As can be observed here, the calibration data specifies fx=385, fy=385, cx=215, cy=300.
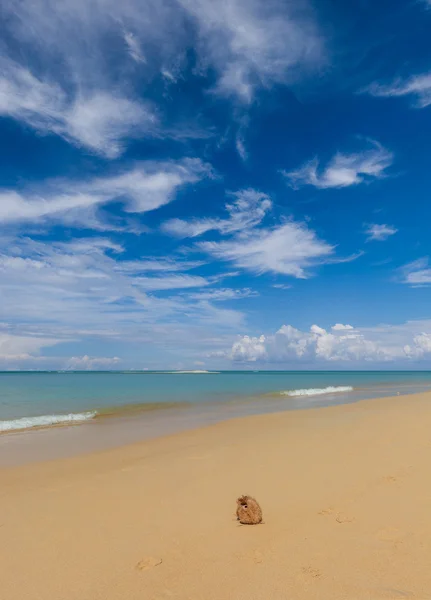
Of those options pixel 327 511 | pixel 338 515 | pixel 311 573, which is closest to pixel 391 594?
pixel 311 573

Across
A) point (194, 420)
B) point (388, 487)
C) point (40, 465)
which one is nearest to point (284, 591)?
point (388, 487)

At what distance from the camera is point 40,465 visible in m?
9.45

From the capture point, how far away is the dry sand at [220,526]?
154 inches

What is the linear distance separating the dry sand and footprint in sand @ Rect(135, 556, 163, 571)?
1 centimetres

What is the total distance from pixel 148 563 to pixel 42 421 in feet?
49.7

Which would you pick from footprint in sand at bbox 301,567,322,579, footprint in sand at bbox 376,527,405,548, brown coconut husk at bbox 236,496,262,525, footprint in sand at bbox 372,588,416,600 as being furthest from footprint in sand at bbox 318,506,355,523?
footprint in sand at bbox 372,588,416,600

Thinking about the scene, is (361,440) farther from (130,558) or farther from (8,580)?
(8,580)

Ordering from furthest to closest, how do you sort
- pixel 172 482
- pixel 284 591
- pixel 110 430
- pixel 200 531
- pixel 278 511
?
1. pixel 110 430
2. pixel 172 482
3. pixel 278 511
4. pixel 200 531
5. pixel 284 591

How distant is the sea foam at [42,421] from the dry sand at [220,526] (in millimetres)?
7825

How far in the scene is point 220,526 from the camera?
534 centimetres

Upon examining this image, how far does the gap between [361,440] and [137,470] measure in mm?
6338

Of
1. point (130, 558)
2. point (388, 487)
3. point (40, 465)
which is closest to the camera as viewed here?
point (130, 558)

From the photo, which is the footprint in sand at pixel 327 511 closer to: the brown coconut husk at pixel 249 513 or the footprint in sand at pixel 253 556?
the brown coconut husk at pixel 249 513

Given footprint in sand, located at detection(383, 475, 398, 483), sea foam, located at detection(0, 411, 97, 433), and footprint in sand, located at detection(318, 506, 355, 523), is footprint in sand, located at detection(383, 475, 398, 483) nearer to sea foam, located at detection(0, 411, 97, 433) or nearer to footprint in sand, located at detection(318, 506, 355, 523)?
footprint in sand, located at detection(318, 506, 355, 523)
